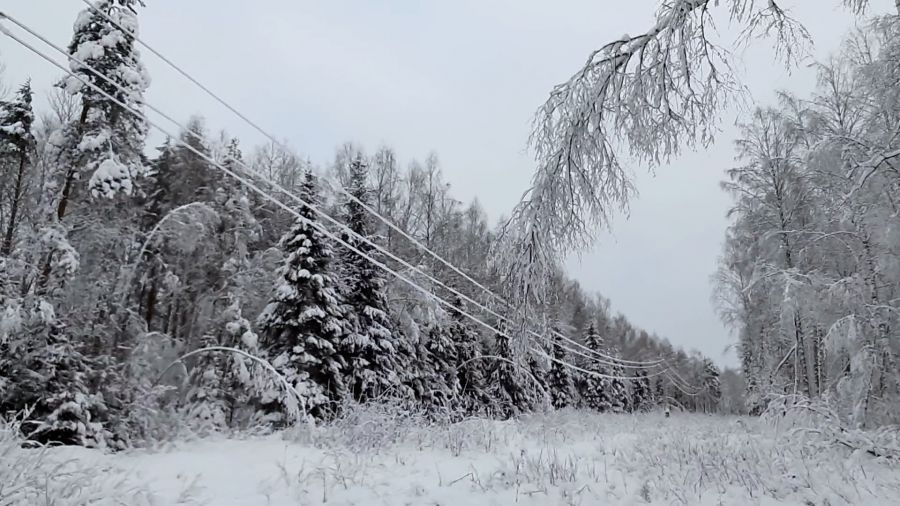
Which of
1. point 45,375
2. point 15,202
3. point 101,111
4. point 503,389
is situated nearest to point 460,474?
point 45,375

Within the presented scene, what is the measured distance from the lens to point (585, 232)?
4922mm

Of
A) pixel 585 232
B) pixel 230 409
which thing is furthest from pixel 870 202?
pixel 230 409

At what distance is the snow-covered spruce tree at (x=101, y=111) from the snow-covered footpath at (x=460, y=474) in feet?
24.9

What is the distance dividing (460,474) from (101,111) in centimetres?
1226

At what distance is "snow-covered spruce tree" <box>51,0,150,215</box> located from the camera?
11953mm

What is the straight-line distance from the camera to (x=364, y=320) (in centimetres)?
1750

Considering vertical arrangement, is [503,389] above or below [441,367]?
below

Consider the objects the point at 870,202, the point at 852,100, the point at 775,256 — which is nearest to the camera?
the point at 870,202

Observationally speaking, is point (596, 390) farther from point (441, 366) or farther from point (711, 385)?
point (711, 385)

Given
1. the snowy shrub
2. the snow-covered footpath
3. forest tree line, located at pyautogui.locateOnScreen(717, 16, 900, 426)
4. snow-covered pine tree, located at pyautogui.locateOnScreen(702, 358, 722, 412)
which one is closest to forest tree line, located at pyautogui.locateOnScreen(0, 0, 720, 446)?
the snowy shrub

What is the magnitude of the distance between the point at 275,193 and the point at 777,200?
68.3ft

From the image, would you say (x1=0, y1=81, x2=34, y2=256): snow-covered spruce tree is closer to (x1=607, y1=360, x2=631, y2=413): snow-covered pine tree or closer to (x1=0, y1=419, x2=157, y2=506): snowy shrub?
(x1=0, y1=419, x2=157, y2=506): snowy shrub

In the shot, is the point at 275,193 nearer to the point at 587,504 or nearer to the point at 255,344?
the point at 255,344

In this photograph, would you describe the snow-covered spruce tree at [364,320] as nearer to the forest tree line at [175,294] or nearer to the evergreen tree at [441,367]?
the forest tree line at [175,294]
